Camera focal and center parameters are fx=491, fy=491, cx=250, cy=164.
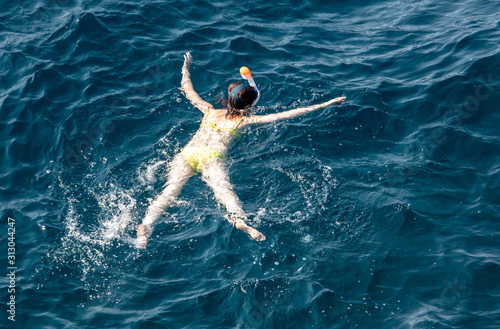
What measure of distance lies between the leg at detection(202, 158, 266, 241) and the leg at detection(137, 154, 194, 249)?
1.34ft

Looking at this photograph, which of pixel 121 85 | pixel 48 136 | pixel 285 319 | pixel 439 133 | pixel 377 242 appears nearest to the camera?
pixel 285 319

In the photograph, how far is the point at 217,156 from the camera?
9.92m

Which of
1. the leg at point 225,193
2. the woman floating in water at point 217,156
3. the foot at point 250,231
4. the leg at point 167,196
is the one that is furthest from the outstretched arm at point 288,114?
the foot at point 250,231

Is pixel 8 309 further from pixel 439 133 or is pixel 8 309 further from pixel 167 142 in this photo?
pixel 439 133

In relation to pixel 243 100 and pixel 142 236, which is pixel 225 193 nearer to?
pixel 142 236

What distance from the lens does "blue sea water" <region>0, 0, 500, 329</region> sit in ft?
25.6

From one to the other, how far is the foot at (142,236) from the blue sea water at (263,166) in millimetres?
158

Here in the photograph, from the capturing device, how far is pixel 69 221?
9109mm

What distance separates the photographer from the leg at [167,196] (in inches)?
344

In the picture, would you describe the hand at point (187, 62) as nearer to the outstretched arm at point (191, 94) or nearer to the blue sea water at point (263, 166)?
the outstretched arm at point (191, 94)

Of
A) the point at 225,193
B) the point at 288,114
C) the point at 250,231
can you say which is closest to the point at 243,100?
the point at 288,114

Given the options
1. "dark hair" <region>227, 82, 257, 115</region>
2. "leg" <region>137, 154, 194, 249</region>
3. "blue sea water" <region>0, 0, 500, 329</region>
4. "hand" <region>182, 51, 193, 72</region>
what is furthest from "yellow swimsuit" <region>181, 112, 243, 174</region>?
"hand" <region>182, 51, 193, 72</region>

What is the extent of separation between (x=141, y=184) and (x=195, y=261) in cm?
220

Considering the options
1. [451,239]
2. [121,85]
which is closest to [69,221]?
[121,85]
